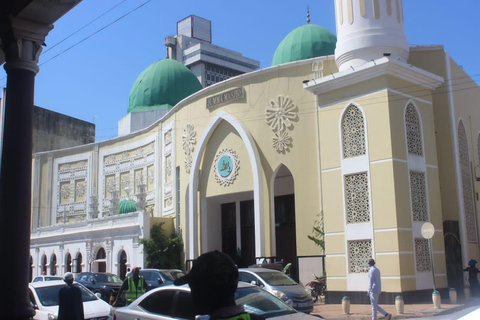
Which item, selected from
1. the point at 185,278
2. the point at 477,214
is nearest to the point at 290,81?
the point at 477,214

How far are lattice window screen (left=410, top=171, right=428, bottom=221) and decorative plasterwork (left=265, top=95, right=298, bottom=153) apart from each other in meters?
6.94

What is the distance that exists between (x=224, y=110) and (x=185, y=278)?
24.2 metres

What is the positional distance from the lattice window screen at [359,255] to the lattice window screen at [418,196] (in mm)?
1901

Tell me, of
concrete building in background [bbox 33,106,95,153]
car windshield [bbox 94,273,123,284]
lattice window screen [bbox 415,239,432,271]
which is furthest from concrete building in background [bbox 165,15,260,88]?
lattice window screen [bbox 415,239,432,271]

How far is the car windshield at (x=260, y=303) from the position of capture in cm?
775

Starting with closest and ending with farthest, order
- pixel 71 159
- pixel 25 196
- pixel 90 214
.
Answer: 1. pixel 25 196
2. pixel 90 214
3. pixel 71 159

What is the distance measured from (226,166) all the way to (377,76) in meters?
11.0

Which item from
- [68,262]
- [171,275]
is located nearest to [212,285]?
[171,275]

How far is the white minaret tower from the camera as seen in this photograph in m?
19.7

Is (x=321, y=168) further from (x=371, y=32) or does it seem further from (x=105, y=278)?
(x=105, y=278)

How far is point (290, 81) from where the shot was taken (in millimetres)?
24484

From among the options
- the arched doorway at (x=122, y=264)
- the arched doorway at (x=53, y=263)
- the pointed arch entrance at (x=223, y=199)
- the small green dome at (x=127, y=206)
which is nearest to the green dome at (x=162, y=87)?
the small green dome at (x=127, y=206)

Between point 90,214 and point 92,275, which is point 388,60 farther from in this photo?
point 90,214

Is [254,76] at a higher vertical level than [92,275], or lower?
higher
